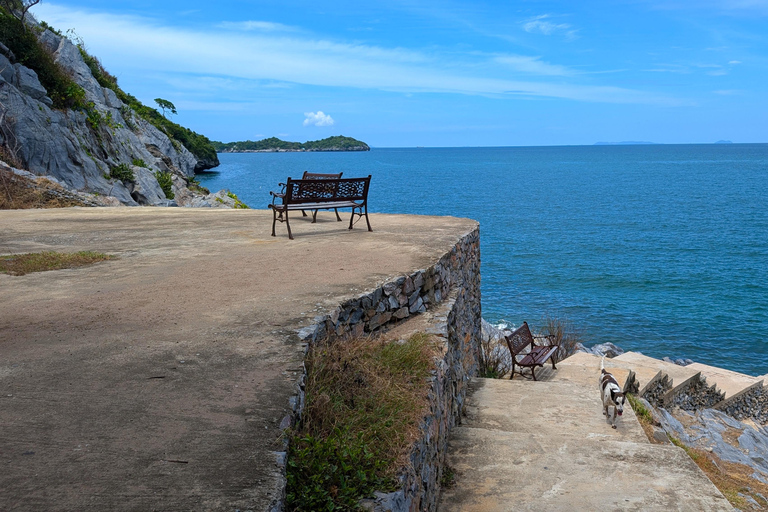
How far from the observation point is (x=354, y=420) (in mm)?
3756

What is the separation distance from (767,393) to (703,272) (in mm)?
17480

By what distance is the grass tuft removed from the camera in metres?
3.14

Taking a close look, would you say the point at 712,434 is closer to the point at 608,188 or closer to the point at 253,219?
the point at 253,219

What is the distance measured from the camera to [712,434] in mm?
10523

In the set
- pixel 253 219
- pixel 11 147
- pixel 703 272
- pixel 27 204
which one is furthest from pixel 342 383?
pixel 703 272

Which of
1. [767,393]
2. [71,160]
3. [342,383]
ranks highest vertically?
[71,160]

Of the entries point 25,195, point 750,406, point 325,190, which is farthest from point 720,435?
point 25,195

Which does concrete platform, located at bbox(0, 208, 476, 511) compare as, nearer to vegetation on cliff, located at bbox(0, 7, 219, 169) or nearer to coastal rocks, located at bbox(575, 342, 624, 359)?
coastal rocks, located at bbox(575, 342, 624, 359)

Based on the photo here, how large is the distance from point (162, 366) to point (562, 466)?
10.5 feet

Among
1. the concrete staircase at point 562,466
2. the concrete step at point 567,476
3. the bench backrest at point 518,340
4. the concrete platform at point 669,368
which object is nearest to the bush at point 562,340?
the concrete platform at point 669,368

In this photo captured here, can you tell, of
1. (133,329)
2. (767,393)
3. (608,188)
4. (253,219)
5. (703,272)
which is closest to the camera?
(133,329)

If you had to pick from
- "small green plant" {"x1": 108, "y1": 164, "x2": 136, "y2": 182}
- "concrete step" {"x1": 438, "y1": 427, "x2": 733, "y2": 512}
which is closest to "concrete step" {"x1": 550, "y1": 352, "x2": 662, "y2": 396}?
"concrete step" {"x1": 438, "y1": 427, "x2": 733, "y2": 512}

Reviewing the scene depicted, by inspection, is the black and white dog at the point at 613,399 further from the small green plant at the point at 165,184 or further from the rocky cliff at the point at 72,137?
the small green plant at the point at 165,184

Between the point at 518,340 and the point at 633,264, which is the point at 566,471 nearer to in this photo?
the point at 518,340
